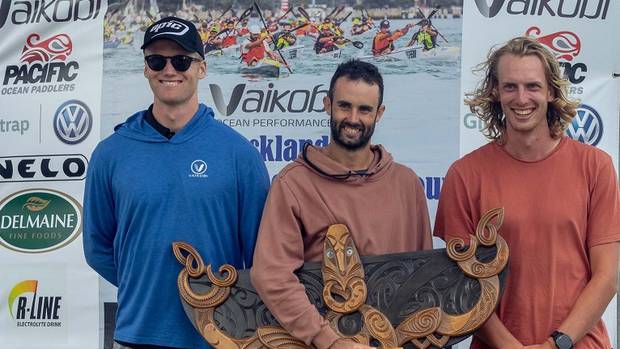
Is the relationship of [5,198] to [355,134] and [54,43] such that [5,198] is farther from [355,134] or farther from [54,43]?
[355,134]

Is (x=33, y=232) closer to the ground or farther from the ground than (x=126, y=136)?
closer to the ground

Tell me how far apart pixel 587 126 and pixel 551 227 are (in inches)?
72.3

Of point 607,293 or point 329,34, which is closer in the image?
point 607,293

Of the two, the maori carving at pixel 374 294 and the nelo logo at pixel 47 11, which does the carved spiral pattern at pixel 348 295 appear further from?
the nelo logo at pixel 47 11

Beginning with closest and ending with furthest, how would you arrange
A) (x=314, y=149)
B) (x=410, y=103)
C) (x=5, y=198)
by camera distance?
(x=314, y=149) < (x=410, y=103) < (x=5, y=198)

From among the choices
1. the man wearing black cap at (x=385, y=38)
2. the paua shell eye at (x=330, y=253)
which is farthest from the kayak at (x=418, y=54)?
the paua shell eye at (x=330, y=253)

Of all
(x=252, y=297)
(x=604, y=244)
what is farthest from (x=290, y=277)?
(x=604, y=244)

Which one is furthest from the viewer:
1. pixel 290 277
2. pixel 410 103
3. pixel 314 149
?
pixel 410 103

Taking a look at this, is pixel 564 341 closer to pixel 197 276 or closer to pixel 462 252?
pixel 462 252

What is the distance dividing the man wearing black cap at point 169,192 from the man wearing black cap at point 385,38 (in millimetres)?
1684

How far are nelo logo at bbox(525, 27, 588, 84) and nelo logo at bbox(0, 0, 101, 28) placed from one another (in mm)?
2312

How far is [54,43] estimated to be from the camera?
5.30 meters

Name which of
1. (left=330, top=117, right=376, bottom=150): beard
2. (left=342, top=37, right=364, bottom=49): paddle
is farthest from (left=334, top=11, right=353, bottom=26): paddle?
(left=330, top=117, right=376, bottom=150): beard

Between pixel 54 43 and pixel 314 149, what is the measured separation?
2413mm
